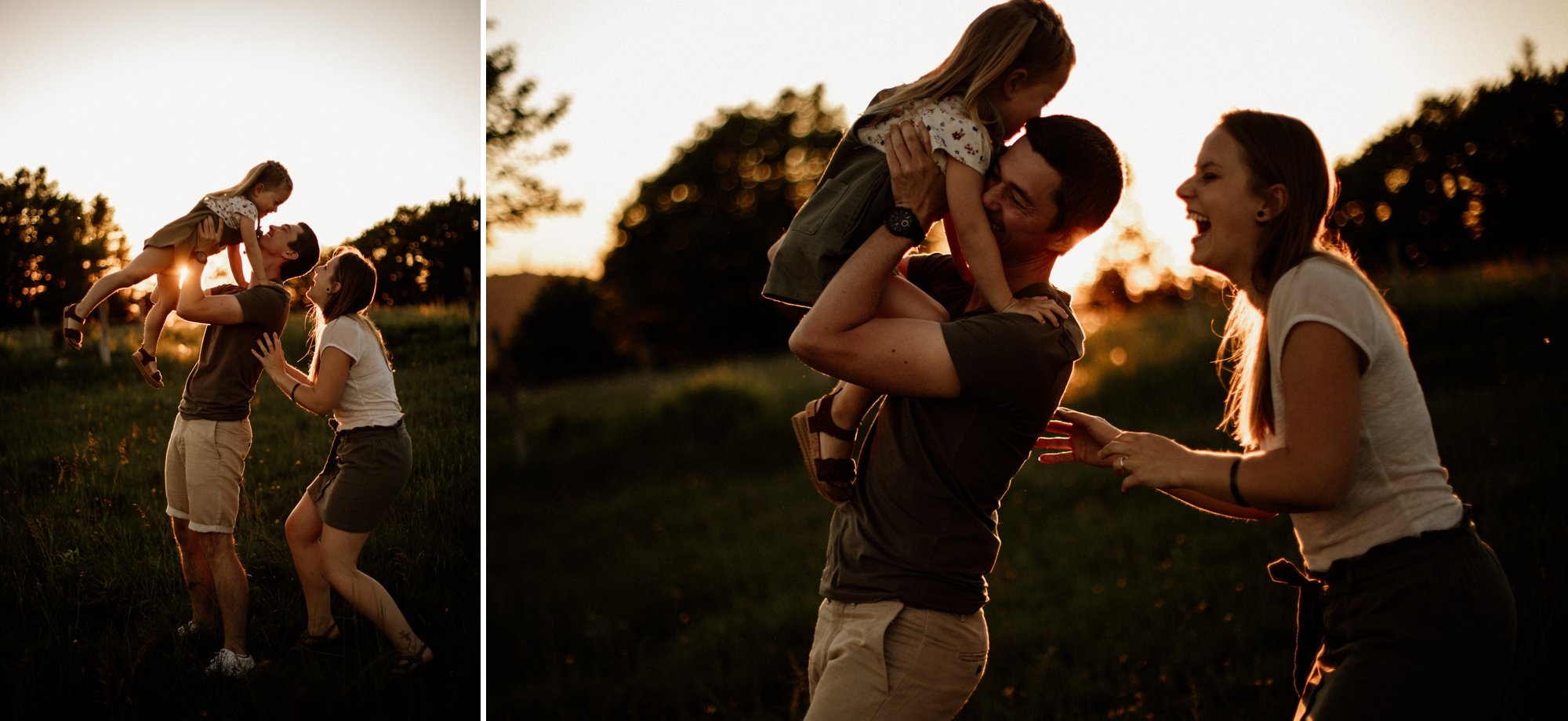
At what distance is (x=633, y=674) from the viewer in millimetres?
6281

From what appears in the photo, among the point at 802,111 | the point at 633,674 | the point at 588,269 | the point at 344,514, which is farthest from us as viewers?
the point at 802,111

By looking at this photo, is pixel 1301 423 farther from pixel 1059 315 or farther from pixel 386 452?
pixel 386 452

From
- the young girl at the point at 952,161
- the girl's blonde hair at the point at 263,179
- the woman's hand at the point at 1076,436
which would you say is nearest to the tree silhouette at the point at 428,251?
the girl's blonde hair at the point at 263,179

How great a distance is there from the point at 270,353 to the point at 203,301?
267mm

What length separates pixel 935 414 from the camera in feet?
7.23

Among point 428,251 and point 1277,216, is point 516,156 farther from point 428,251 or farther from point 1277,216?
point 1277,216

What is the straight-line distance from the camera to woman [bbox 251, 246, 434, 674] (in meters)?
3.81

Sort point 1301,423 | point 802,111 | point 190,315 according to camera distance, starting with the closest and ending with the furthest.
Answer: point 1301,423 → point 190,315 → point 802,111

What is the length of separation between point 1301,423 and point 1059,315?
19.3 inches

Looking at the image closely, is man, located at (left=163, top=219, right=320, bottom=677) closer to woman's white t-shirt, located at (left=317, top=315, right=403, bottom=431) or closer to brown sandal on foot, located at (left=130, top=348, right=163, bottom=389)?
brown sandal on foot, located at (left=130, top=348, right=163, bottom=389)

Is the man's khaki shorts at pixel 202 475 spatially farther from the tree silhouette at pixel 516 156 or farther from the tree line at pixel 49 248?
the tree silhouette at pixel 516 156

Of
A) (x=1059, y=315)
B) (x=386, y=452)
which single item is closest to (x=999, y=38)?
(x=1059, y=315)

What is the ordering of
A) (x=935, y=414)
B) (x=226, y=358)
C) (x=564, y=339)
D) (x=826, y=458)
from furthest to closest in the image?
(x=564, y=339) < (x=226, y=358) < (x=826, y=458) < (x=935, y=414)

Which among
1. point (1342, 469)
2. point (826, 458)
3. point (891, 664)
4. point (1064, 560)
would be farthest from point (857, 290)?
point (1064, 560)
